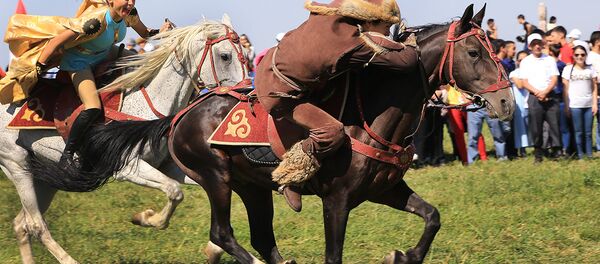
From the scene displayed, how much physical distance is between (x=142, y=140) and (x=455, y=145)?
23.1ft

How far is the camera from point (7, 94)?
8.89 m

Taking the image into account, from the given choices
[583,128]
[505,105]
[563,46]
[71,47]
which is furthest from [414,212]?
[563,46]

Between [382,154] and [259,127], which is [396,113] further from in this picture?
[259,127]

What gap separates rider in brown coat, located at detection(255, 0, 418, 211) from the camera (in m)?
6.24

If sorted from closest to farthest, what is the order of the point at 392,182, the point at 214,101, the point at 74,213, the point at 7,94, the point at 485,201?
the point at 392,182
the point at 214,101
the point at 7,94
the point at 485,201
the point at 74,213

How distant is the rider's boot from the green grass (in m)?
1.93

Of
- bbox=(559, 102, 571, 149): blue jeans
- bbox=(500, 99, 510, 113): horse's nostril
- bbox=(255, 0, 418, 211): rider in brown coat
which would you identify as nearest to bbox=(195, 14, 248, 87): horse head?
bbox=(255, 0, 418, 211): rider in brown coat

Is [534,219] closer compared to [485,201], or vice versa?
[534,219]

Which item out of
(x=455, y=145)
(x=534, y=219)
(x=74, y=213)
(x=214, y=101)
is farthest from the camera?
(x=455, y=145)

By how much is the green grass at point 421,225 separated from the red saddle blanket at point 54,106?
132cm

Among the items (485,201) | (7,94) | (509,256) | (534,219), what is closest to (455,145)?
(485,201)

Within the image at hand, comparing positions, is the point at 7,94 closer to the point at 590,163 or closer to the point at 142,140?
the point at 142,140

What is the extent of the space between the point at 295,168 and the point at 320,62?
2.38 feet

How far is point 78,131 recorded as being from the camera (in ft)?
27.9
